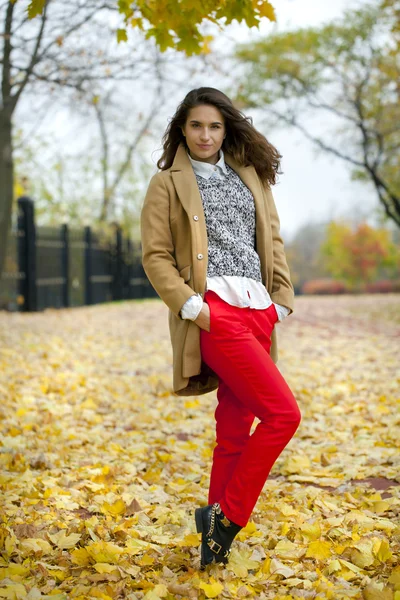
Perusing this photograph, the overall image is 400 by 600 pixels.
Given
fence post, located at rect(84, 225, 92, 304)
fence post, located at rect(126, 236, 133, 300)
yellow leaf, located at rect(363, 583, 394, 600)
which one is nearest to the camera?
yellow leaf, located at rect(363, 583, 394, 600)

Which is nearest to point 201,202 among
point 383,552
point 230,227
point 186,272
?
point 230,227

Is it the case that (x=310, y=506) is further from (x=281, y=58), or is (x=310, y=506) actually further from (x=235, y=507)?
(x=281, y=58)

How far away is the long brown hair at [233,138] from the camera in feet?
10.4

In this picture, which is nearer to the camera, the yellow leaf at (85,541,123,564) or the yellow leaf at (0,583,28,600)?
the yellow leaf at (0,583,28,600)

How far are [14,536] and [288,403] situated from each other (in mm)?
1447

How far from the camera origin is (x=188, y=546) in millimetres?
Result: 3299

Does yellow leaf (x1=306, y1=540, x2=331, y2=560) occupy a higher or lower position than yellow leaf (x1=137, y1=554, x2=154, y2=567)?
higher

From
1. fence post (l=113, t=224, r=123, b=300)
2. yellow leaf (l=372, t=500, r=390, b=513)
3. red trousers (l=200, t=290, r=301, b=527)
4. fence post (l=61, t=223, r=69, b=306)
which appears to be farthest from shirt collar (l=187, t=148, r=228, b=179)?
fence post (l=113, t=224, r=123, b=300)

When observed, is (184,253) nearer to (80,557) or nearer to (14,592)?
(80,557)

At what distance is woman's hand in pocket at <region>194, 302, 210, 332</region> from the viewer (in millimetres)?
2861

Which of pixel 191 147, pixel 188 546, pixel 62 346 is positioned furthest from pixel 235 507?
pixel 62 346

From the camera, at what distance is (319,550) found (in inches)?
124

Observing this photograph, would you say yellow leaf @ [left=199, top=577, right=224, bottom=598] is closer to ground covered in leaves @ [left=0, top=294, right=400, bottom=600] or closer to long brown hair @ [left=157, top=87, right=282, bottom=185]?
ground covered in leaves @ [left=0, top=294, right=400, bottom=600]

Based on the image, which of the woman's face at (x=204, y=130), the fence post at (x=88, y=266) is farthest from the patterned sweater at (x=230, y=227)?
the fence post at (x=88, y=266)
